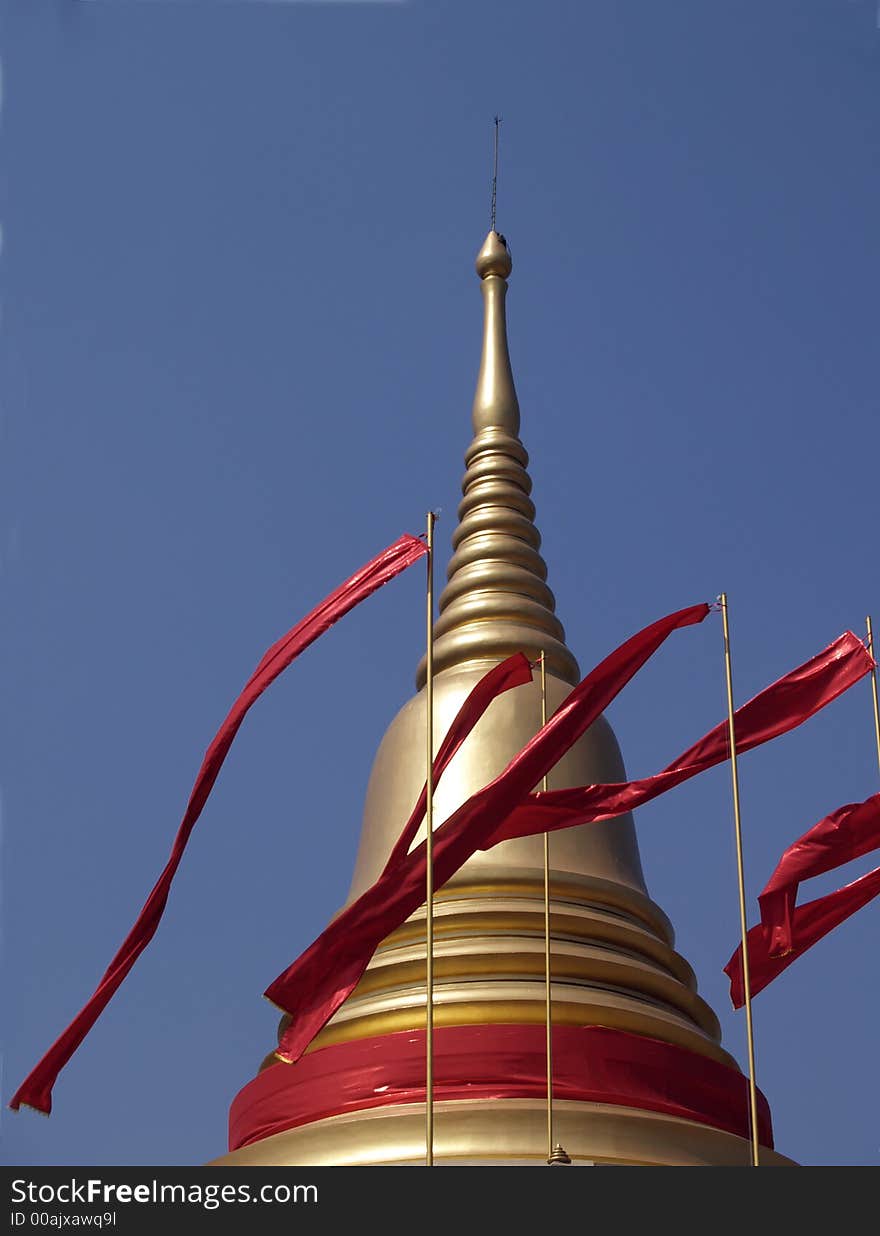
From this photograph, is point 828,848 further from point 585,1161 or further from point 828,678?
point 585,1161

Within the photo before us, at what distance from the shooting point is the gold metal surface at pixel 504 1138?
1209 centimetres

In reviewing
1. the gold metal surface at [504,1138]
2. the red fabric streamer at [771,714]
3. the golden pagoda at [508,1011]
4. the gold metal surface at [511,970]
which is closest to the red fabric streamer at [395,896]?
the red fabric streamer at [771,714]

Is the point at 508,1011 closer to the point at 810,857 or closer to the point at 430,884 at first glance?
the point at 810,857

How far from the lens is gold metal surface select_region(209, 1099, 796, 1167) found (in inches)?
476

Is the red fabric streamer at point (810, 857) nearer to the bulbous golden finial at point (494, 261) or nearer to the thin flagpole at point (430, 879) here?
the thin flagpole at point (430, 879)

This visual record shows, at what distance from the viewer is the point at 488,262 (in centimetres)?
1973

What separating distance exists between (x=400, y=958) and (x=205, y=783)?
2.58 metres

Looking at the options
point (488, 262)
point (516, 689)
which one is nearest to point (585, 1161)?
point (516, 689)

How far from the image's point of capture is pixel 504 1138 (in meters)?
12.1

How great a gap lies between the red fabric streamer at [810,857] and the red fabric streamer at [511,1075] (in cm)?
177

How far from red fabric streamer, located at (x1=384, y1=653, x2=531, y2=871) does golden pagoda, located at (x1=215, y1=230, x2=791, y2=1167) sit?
5.03ft

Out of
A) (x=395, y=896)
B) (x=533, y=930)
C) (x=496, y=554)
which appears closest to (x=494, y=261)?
(x=496, y=554)

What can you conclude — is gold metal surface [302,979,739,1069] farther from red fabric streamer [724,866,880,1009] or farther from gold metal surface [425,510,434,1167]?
gold metal surface [425,510,434,1167]

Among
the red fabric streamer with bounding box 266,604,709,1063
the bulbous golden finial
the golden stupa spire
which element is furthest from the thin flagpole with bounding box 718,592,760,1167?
the bulbous golden finial
